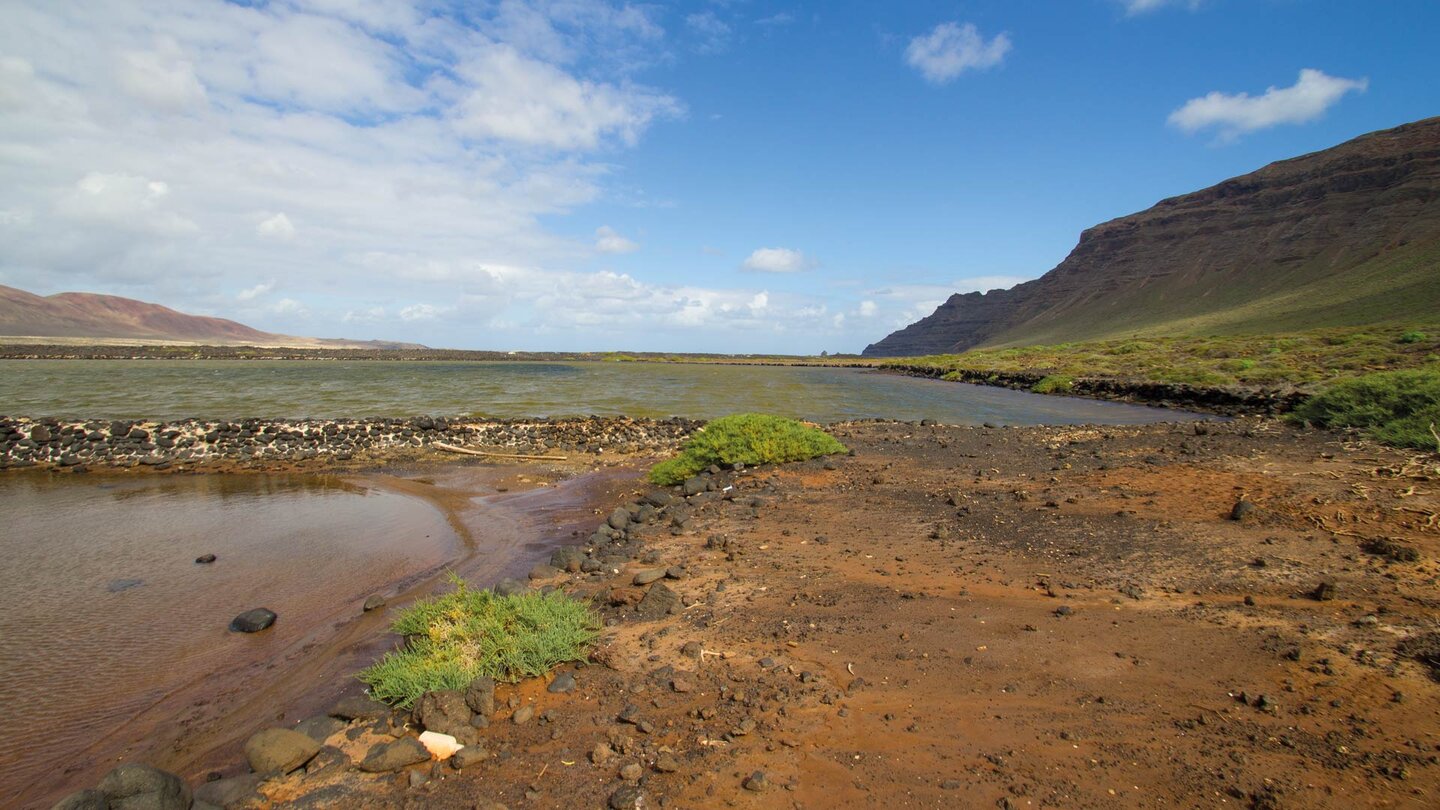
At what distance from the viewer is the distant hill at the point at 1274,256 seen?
5816cm

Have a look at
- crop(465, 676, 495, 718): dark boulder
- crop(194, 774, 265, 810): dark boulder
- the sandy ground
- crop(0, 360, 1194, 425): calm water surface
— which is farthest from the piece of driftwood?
Result: crop(194, 774, 265, 810): dark boulder

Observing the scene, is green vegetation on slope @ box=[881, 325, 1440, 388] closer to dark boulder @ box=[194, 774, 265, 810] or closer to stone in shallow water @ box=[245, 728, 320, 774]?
stone in shallow water @ box=[245, 728, 320, 774]

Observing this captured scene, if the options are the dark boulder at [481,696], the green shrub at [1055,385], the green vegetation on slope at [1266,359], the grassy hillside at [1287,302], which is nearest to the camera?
the dark boulder at [481,696]

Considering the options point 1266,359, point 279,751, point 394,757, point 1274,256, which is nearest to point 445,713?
point 394,757

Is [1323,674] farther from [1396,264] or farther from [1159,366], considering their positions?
[1396,264]

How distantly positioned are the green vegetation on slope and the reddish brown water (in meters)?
31.4

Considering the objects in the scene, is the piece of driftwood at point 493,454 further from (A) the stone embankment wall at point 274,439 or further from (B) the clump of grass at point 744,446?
A: (B) the clump of grass at point 744,446

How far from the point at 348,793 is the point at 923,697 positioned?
149 inches

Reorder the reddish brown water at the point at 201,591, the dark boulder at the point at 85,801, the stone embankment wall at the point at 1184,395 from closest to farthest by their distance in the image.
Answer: the dark boulder at the point at 85,801 → the reddish brown water at the point at 201,591 → the stone embankment wall at the point at 1184,395

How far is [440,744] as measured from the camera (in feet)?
14.1

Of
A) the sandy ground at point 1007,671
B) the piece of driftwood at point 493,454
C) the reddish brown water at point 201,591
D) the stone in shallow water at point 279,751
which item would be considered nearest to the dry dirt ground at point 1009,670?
the sandy ground at point 1007,671

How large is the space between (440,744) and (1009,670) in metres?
4.10

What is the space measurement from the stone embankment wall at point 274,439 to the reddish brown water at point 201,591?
2.77 m

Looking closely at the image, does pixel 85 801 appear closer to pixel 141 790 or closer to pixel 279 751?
pixel 141 790
